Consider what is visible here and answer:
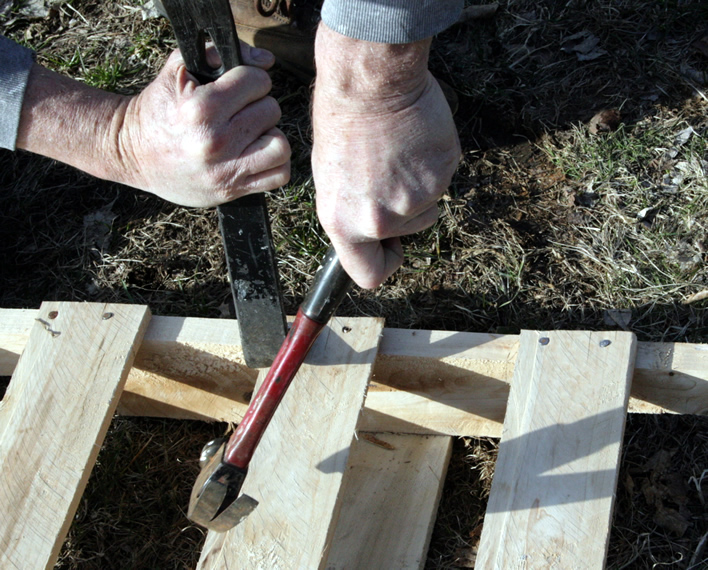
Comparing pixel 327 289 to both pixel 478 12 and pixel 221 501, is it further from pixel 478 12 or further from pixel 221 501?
pixel 478 12

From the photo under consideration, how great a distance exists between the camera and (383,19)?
46.5 inches

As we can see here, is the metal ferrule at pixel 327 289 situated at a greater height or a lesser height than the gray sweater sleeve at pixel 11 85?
lesser

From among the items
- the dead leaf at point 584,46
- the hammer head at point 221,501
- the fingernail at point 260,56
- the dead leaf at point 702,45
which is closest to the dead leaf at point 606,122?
the dead leaf at point 584,46

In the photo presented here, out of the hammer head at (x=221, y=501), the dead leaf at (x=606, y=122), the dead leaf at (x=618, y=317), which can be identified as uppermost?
the hammer head at (x=221, y=501)

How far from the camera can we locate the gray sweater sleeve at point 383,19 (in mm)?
1182

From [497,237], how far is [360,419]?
102cm

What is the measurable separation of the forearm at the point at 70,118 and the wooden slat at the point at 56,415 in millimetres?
428

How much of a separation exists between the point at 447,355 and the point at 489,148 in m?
1.25

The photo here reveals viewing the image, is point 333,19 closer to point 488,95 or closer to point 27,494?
point 27,494

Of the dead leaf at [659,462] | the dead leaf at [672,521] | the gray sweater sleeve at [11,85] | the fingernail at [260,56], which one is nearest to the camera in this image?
the fingernail at [260,56]

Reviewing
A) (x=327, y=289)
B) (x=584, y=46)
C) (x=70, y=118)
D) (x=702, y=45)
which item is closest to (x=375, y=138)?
(x=327, y=289)

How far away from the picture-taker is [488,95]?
286cm

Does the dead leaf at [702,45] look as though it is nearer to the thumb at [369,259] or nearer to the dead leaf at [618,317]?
the dead leaf at [618,317]

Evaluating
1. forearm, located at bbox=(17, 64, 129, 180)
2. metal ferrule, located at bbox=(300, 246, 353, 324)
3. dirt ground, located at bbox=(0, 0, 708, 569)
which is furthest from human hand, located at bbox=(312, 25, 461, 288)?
dirt ground, located at bbox=(0, 0, 708, 569)
